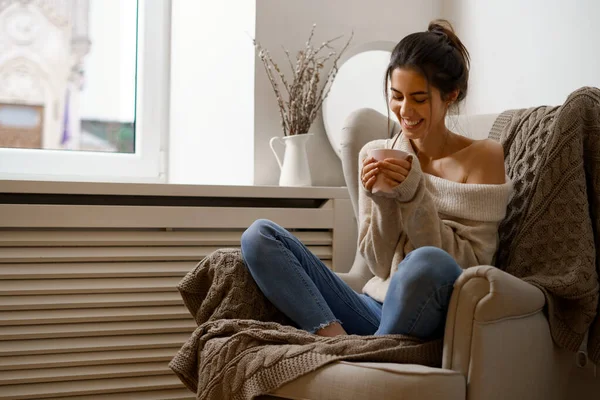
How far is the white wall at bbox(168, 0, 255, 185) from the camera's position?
2645 mm

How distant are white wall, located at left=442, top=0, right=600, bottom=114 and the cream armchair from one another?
3.07ft

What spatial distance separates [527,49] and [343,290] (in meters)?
1.09

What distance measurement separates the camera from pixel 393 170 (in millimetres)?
1579

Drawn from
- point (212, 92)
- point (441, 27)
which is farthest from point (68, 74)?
point (441, 27)

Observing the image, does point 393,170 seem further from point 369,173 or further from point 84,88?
point 84,88

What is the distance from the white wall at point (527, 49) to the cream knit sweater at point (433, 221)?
23.7 inches

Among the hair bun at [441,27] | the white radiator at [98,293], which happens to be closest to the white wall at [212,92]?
the white radiator at [98,293]

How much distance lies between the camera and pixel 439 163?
1847 millimetres

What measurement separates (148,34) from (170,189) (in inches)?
33.8

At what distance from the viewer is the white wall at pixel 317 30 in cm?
260

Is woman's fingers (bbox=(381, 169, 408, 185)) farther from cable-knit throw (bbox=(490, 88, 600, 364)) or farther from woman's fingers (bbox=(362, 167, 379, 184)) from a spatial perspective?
cable-knit throw (bbox=(490, 88, 600, 364))

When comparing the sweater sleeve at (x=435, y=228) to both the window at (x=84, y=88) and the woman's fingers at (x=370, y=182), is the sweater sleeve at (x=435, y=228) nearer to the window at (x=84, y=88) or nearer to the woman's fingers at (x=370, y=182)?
the woman's fingers at (x=370, y=182)

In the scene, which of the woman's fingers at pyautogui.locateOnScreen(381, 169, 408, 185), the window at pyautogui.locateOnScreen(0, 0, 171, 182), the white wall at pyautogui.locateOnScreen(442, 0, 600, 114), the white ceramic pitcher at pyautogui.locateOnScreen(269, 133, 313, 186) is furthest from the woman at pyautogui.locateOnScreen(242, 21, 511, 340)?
the window at pyautogui.locateOnScreen(0, 0, 171, 182)

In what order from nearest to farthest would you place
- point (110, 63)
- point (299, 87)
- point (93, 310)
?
point (93, 310), point (299, 87), point (110, 63)
